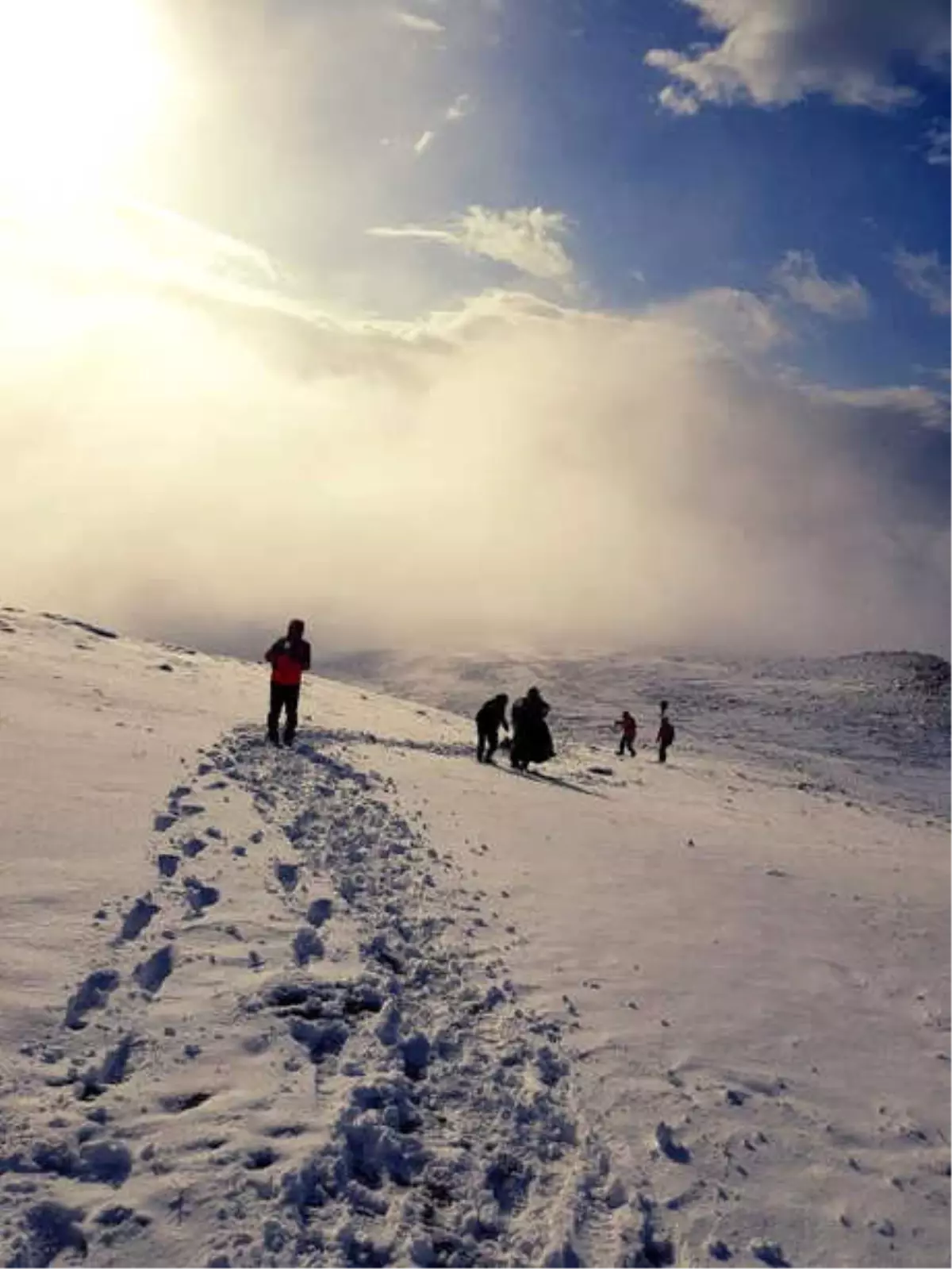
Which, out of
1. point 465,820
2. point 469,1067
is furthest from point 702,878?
point 469,1067

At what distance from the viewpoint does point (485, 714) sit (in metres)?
26.4

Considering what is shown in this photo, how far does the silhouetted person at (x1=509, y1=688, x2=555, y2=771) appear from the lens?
85.9 feet

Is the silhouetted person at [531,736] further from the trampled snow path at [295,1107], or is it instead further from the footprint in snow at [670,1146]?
the footprint in snow at [670,1146]

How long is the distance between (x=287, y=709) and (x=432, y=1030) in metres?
14.2

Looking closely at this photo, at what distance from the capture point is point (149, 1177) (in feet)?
18.6

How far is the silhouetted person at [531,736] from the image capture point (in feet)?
85.9

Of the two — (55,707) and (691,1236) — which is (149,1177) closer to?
(691,1236)

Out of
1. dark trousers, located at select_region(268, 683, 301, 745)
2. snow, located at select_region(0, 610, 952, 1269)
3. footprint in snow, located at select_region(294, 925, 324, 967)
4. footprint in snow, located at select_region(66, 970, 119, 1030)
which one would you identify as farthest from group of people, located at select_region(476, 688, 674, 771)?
footprint in snow, located at select_region(66, 970, 119, 1030)

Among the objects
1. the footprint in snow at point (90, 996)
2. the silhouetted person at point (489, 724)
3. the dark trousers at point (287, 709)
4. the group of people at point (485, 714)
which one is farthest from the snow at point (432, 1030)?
the silhouetted person at point (489, 724)

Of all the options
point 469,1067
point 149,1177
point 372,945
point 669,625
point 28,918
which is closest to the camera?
point 149,1177

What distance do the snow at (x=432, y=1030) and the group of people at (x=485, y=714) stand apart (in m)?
3.00

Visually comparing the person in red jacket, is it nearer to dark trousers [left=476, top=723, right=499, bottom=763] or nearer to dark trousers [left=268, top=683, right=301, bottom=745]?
dark trousers [left=268, top=683, right=301, bottom=745]

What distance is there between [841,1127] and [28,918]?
24.8 ft

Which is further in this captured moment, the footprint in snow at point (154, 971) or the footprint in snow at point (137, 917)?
the footprint in snow at point (137, 917)
